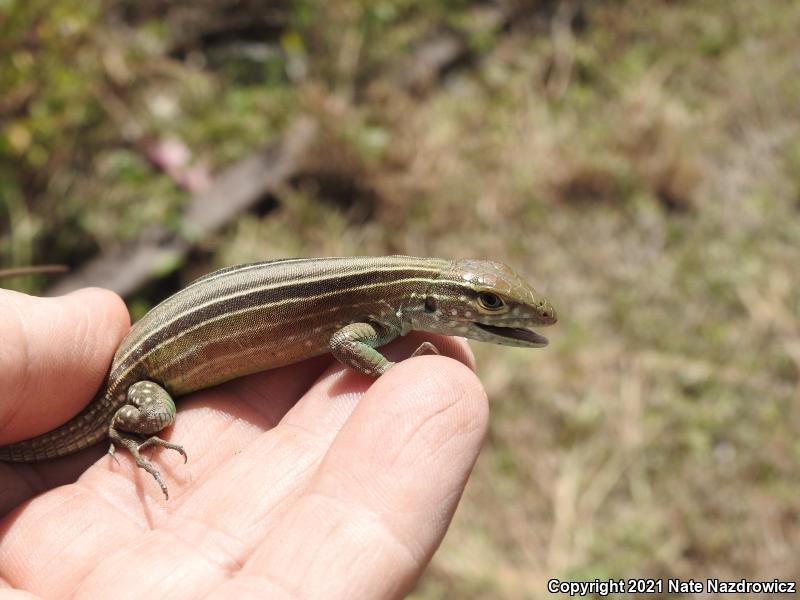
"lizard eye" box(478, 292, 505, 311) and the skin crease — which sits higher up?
"lizard eye" box(478, 292, 505, 311)

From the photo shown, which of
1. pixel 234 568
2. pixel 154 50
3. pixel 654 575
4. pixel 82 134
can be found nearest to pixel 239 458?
pixel 234 568

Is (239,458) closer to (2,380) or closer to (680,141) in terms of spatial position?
(2,380)

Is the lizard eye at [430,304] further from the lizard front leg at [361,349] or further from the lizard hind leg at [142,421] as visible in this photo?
the lizard hind leg at [142,421]

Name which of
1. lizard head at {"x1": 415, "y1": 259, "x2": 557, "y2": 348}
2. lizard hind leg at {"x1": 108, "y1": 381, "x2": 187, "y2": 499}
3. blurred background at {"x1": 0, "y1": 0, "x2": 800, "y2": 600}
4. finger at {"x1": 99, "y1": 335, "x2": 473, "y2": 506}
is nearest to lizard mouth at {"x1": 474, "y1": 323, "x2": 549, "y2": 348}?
lizard head at {"x1": 415, "y1": 259, "x2": 557, "y2": 348}

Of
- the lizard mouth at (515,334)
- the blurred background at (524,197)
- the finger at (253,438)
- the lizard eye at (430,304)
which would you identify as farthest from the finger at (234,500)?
the blurred background at (524,197)

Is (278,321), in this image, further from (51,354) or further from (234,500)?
(51,354)

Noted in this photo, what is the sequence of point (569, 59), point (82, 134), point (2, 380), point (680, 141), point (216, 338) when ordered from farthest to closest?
point (569, 59) → point (680, 141) → point (82, 134) → point (216, 338) → point (2, 380)

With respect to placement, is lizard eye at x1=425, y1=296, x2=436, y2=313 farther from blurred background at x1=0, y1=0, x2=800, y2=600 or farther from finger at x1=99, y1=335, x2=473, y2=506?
blurred background at x1=0, y1=0, x2=800, y2=600
